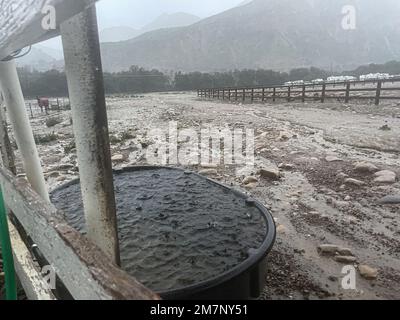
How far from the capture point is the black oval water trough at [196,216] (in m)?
2.32

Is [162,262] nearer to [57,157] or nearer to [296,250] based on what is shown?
[296,250]

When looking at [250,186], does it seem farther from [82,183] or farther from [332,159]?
[82,183]

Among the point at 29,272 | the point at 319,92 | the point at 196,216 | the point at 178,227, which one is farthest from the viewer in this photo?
the point at 319,92

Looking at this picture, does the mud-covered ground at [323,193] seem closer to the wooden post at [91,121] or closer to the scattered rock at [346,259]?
the scattered rock at [346,259]

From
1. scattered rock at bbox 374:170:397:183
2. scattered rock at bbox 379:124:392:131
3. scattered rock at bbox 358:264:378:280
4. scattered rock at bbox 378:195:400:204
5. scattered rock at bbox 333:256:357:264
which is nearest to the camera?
scattered rock at bbox 358:264:378:280

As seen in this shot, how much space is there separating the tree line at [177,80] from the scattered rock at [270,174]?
1951 inches

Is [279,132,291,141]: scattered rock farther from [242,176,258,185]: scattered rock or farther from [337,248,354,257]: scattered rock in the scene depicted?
[337,248,354,257]: scattered rock

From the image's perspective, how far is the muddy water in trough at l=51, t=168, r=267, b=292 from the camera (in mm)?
2799

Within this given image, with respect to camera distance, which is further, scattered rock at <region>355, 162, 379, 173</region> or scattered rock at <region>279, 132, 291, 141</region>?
scattered rock at <region>279, 132, 291, 141</region>

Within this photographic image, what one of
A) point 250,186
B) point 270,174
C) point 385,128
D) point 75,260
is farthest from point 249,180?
point 385,128

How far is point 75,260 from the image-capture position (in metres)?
1.18

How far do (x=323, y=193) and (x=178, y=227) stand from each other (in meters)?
2.54

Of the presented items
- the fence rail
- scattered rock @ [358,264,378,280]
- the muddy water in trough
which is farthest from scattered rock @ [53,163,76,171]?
the fence rail

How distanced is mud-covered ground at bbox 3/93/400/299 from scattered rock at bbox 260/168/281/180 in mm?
17
